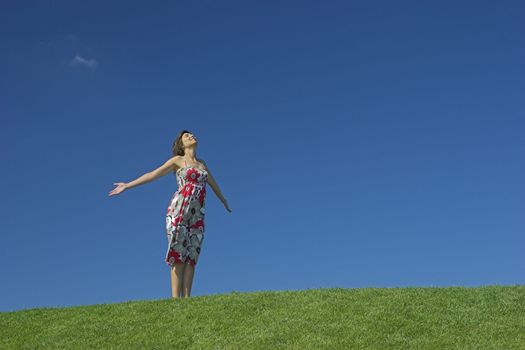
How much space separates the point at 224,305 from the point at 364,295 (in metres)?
3.16

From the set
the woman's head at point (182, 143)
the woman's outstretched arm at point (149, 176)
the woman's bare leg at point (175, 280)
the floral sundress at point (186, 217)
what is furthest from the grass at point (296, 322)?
the woman's head at point (182, 143)

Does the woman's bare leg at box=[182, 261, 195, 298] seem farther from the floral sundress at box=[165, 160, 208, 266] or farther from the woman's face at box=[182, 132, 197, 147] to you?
the woman's face at box=[182, 132, 197, 147]

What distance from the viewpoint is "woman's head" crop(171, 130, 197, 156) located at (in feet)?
57.6

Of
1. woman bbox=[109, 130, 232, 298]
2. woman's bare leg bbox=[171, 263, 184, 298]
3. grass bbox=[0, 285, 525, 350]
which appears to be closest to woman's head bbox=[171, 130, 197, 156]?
woman bbox=[109, 130, 232, 298]

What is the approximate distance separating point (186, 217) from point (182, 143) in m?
2.00

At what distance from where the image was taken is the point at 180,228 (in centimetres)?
1678

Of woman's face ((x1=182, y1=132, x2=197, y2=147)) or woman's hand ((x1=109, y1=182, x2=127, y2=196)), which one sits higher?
woman's face ((x1=182, y1=132, x2=197, y2=147))

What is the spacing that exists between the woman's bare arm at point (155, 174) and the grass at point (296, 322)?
2.95 metres

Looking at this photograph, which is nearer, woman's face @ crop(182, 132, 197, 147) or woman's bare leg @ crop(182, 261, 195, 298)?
woman's bare leg @ crop(182, 261, 195, 298)

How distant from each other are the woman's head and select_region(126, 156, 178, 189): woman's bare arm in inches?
10.4

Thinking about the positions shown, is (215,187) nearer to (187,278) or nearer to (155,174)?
(155,174)

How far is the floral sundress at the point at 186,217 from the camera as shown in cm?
1670

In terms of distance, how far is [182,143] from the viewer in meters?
17.6

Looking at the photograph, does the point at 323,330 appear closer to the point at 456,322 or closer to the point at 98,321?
the point at 456,322
